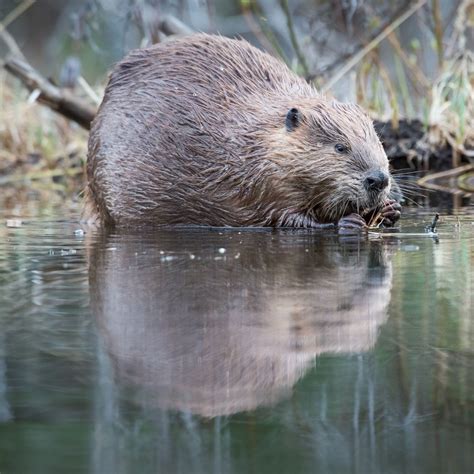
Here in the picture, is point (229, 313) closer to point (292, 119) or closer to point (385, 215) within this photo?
point (385, 215)

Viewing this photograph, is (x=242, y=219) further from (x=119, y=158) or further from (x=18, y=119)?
(x=18, y=119)

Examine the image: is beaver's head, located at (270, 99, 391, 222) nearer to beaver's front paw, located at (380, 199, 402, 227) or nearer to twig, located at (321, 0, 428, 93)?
beaver's front paw, located at (380, 199, 402, 227)

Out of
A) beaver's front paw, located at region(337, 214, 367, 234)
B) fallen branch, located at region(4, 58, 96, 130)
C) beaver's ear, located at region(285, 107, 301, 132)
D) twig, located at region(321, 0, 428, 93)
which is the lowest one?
beaver's front paw, located at region(337, 214, 367, 234)

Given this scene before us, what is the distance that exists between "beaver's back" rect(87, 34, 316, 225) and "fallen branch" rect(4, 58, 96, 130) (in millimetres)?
2476

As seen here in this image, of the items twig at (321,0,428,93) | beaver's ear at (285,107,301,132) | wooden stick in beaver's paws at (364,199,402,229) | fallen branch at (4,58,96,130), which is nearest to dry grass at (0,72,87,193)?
fallen branch at (4,58,96,130)

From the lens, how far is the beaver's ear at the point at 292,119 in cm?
505

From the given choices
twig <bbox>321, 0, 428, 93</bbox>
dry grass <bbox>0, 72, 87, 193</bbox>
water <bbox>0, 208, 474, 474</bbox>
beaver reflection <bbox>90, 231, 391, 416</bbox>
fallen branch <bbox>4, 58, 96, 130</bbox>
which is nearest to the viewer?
water <bbox>0, 208, 474, 474</bbox>

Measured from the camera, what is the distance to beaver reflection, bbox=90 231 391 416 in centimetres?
209

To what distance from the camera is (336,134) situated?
5008mm

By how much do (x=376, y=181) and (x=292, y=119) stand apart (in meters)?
0.53

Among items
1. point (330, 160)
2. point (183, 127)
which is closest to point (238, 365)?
point (330, 160)

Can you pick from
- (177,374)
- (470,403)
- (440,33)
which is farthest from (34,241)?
(440,33)

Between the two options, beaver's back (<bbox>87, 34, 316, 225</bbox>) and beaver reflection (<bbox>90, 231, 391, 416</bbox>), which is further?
beaver's back (<bbox>87, 34, 316, 225</bbox>)

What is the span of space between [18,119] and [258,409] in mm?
7594
